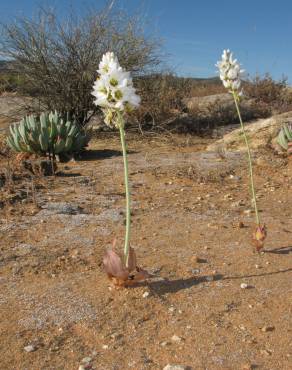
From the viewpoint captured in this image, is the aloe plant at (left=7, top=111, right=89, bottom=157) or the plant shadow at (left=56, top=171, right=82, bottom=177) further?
the aloe plant at (left=7, top=111, right=89, bottom=157)

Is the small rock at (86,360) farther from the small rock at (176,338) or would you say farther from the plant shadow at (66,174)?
the plant shadow at (66,174)

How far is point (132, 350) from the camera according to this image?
93.8 inches

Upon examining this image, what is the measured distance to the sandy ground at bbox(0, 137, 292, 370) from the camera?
2.38 m

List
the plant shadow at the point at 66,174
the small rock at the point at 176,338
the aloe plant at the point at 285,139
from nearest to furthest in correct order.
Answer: the small rock at the point at 176,338 < the plant shadow at the point at 66,174 < the aloe plant at the point at 285,139

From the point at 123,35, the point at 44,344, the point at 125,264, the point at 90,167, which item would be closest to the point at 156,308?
the point at 125,264

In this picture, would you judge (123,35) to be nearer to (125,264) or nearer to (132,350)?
(125,264)

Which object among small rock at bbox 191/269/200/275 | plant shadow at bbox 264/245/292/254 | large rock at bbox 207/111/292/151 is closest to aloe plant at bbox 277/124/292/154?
large rock at bbox 207/111/292/151

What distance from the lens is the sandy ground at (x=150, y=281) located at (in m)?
2.38

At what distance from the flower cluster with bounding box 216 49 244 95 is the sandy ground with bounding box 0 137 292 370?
3.90ft

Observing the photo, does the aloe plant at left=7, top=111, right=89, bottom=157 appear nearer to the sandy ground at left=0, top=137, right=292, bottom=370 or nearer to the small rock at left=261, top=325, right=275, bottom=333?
the sandy ground at left=0, top=137, right=292, bottom=370

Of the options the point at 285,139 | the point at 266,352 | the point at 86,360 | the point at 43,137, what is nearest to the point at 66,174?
the point at 43,137

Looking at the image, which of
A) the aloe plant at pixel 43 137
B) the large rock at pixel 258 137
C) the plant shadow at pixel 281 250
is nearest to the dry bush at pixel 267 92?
the large rock at pixel 258 137

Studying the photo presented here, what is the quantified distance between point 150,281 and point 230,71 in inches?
59.2

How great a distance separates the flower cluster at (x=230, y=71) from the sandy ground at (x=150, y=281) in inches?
46.8
